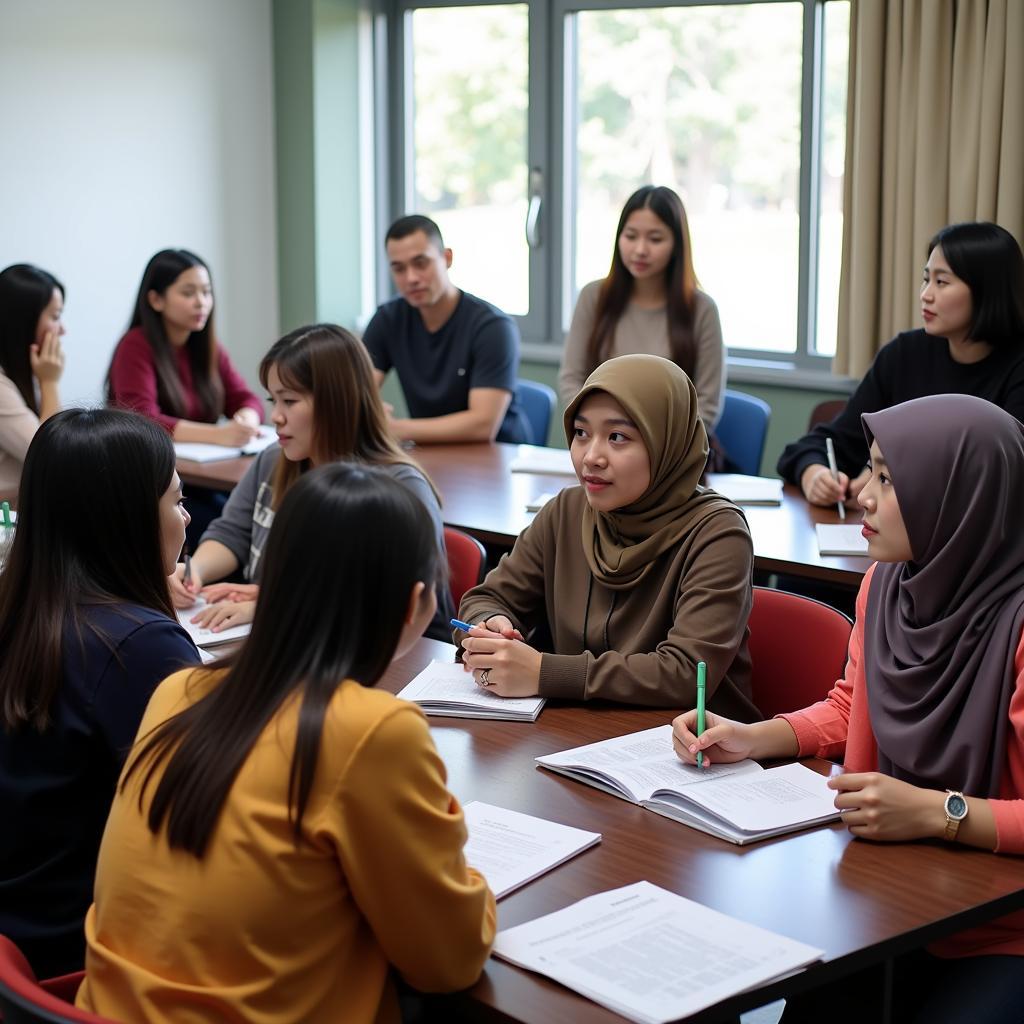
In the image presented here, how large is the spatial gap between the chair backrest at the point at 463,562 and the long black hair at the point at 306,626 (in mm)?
1538

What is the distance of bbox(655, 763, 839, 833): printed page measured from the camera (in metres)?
1.79

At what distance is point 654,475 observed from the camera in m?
2.35

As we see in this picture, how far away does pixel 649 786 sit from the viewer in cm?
189

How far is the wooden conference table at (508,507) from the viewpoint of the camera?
10.2ft

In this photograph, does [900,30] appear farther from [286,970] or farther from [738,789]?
[286,970]

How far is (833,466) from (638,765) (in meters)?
1.90

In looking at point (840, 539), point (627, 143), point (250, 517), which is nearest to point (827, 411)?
point (840, 539)

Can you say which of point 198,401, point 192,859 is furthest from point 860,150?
point 192,859

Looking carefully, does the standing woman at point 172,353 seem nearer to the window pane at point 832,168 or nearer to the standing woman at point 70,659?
the window pane at point 832,168

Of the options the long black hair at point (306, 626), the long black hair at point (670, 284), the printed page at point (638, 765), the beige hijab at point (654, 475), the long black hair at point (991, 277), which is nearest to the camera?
the long black hair at point (306, 626)

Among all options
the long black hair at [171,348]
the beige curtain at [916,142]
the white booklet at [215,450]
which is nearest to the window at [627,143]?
the beige curtain at [916,142]

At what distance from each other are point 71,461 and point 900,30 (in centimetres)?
393

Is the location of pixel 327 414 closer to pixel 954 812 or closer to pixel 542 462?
pixel 542 462

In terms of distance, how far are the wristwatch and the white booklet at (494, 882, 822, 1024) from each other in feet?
1.11
